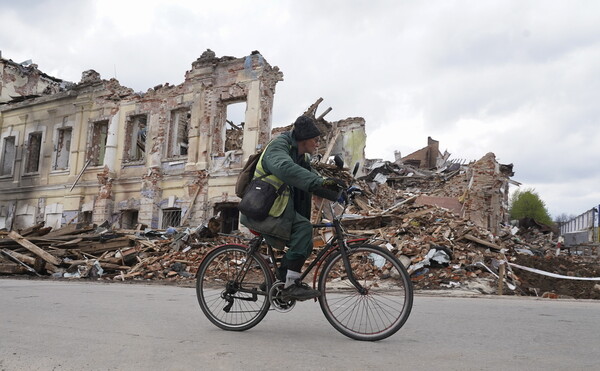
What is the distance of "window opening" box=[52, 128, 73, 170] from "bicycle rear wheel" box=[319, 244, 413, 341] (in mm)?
23057

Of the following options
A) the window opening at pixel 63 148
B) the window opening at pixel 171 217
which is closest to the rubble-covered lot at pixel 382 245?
the window opening at pixel 171 217

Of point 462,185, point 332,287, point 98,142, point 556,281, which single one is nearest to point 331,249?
point 332,287

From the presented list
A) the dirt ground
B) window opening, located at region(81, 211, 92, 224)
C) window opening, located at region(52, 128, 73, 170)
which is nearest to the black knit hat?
the dirt ground

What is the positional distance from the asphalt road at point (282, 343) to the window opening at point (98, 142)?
1859cm

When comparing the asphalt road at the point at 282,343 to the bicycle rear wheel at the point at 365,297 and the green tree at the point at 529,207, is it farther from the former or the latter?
the green tree at the point at 529,207

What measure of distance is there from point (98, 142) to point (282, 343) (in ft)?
71.2

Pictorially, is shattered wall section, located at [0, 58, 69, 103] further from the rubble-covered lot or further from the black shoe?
the black shoe

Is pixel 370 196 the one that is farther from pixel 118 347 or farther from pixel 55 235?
pixel 118 347

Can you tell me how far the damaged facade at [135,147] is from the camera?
733 inches

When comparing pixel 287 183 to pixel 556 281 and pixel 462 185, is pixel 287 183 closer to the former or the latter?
pixel 556 281

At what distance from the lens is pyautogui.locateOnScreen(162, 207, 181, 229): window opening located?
19688 mm

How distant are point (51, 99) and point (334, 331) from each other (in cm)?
2425

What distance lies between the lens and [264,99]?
18.4 m

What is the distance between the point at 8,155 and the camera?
85.4 feet
